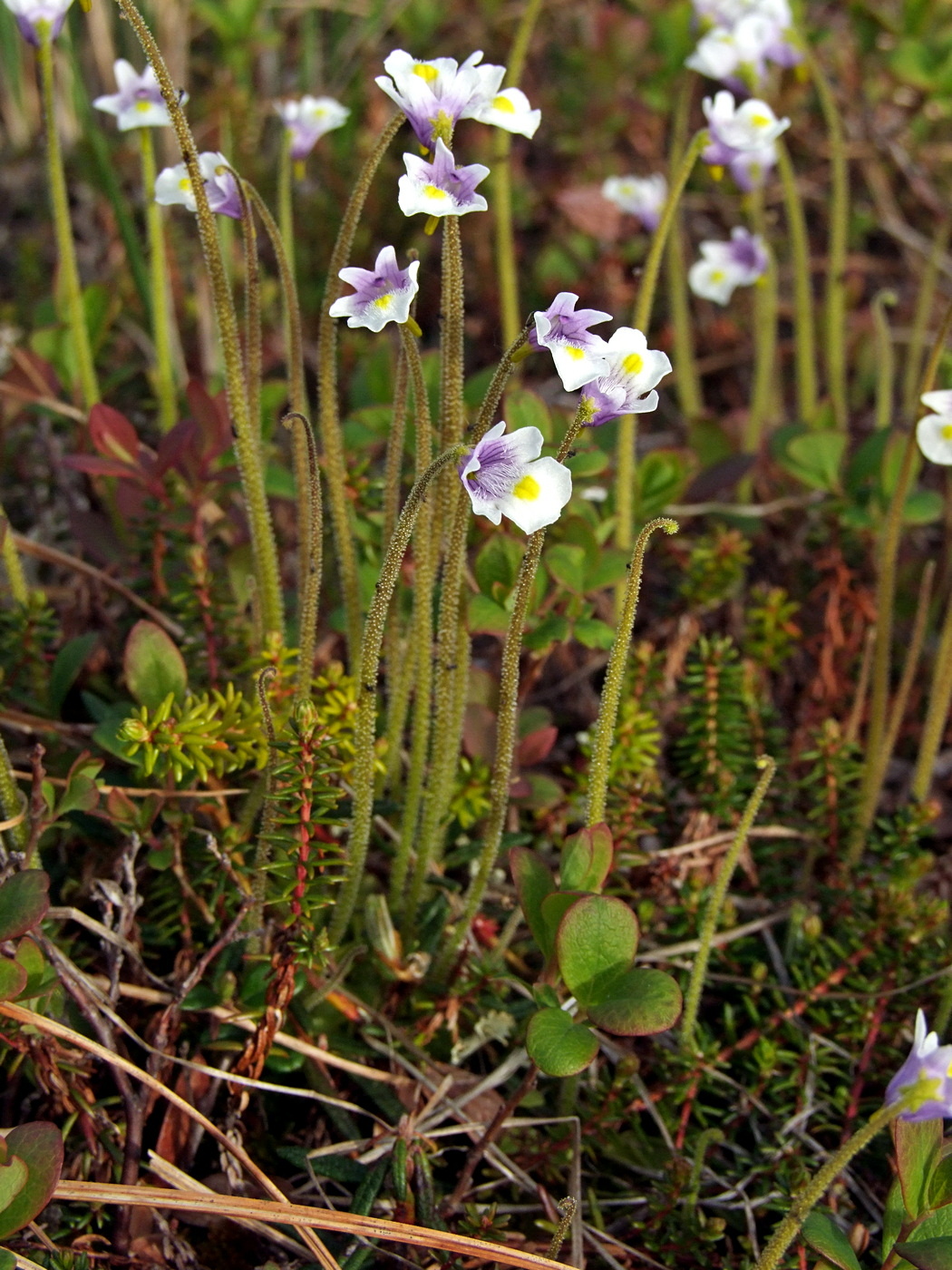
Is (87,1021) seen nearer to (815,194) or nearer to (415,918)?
(415,918)

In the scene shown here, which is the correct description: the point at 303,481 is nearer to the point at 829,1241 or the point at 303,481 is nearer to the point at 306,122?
the point at 306,122

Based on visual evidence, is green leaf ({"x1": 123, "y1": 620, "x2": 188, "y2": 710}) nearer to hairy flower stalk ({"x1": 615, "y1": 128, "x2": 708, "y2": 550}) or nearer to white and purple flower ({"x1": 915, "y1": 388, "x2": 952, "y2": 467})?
hairy flower stalk ({"x1": 615, "y1": 128, "x2": 708, "y2": 550})

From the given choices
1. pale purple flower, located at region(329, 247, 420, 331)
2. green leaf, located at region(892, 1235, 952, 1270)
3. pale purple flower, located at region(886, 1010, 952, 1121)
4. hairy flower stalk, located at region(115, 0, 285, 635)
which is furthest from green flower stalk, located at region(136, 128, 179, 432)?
green leaf, located at region(892, 1235, 952, 1270)

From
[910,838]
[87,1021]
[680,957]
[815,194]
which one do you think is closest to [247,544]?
[87,1021]

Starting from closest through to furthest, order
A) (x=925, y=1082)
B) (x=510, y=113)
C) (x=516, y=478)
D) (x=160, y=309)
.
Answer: (x=925, y=1082) < (x=516, y=478) < (x=510, y=113) < (x=160, y=309)

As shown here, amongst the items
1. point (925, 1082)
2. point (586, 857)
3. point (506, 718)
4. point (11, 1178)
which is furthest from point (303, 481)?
point (925, 1082)

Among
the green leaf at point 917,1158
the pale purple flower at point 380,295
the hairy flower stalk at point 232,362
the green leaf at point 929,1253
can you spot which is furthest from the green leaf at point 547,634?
the green leaf at point 929,1253
